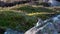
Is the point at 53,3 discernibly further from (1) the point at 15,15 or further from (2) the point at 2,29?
(2) the point at 2,29

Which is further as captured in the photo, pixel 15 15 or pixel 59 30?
pixel 15 15

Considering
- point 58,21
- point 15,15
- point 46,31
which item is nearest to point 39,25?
point 46,31

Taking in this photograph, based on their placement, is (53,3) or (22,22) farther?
Answer: (53,3)

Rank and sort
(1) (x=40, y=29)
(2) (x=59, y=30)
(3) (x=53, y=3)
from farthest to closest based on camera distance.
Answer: (3) (x=53, y=3)
(2) (x=59, y=30)
(1) (x=40, y=29)

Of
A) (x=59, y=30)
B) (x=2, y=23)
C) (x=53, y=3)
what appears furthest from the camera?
(x=53, y=3)

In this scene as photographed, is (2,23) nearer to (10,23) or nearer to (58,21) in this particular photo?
(10,23)

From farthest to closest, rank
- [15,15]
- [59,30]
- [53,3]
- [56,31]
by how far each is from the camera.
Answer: [53,3], [15,15], [59,30], [56,31]

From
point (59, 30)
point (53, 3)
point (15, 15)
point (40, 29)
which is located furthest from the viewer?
point (53, 3)


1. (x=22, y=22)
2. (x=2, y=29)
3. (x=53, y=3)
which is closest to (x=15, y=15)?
(x=22, y=22)

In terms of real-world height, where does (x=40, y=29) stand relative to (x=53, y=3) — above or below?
above
